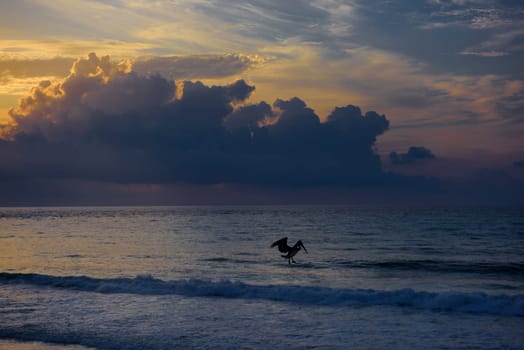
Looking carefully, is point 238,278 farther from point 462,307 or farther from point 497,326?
point 497,326

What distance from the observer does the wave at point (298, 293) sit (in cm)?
1733

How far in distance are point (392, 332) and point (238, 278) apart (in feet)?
37.9

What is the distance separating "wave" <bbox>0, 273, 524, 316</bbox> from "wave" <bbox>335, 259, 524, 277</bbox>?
929 cm

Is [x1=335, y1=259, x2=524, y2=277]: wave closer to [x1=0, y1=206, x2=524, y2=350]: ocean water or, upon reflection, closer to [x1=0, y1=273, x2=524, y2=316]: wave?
[x1=0, y1=206, x2=524, y2=350]: ocean water

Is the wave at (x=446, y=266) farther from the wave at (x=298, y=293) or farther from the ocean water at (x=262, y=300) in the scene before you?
the wave at (x=298, y=293)

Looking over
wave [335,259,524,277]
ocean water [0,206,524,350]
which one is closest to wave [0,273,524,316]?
ocean water [0,206,524,350]

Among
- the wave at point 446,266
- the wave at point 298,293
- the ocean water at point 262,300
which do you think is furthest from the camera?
the wave at point 446,266

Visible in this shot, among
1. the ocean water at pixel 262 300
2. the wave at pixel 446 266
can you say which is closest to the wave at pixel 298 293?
the ocean water at pixel 262 300

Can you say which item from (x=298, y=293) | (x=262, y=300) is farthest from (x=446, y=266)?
(x=262, y=300)

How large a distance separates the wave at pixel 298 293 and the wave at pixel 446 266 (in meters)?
9.29

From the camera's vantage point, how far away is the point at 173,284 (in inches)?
849

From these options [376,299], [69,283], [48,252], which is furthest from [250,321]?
[48,252]

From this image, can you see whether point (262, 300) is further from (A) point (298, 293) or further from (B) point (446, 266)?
(B) point (446, 266)

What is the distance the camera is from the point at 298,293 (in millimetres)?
19391
